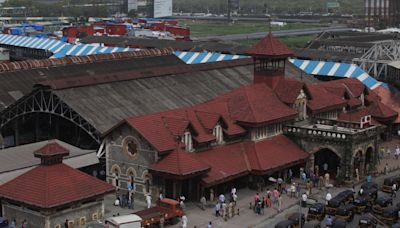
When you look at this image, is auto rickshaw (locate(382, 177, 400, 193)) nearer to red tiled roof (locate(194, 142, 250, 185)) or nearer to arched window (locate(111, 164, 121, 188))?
red tiled roof (locate(194, 142, 250, 185))

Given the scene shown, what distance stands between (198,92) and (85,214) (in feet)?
82.5

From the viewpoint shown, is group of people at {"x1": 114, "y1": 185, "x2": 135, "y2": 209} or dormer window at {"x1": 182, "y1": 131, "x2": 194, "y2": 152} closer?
group of people at {"x1": 114, "y1": 185, "x2": 135, "y2": 209}

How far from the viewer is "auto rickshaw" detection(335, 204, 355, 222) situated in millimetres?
39881

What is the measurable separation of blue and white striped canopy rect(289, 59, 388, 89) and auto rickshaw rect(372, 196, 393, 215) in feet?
101

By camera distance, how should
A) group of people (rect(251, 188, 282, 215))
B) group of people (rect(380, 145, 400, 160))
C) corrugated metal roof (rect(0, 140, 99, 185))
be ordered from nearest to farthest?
corrugated metal roof (rect(0, 140, 99, 185)) → group of people (rect(251, 188, 282, 215)) → group of people (rect(380, 145, 400, 160))

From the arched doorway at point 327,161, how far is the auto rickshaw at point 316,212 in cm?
1048

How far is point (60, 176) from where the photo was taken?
123 feet

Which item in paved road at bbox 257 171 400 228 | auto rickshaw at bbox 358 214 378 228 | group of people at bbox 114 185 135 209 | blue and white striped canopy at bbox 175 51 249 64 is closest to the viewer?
auto rickshaw at bbox 358 214 378 228

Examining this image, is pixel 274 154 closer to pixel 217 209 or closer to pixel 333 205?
pixel 333 205

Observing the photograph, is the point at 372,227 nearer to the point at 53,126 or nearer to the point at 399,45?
the point at 53,126

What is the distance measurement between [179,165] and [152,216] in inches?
Result: 168

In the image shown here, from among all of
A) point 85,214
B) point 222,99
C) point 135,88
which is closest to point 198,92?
point 135,88

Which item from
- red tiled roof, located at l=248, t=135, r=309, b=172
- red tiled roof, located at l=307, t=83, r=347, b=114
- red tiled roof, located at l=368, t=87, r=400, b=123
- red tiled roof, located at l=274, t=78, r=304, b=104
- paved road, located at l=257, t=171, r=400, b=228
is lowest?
paved road, located at l=257, t=171, r=400, b=228

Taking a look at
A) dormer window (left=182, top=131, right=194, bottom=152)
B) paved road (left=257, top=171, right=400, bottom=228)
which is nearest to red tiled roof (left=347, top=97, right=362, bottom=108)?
paved road (left=257, top=171, right=400, bottom=228)
